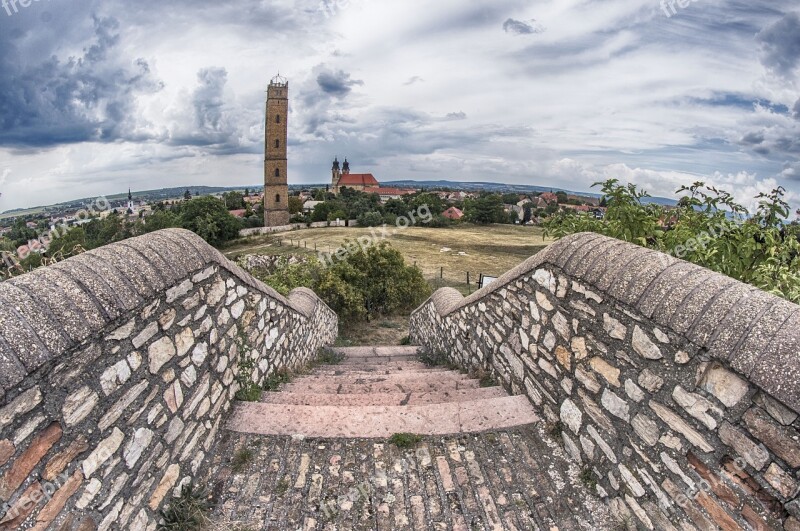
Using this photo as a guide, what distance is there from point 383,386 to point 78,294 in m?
3.24

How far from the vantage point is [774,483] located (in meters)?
1.67

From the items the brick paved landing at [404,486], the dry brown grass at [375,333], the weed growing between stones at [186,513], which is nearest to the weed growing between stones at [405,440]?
the brick paved landing at [404,486]

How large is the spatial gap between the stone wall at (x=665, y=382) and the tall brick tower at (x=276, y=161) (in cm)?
4793

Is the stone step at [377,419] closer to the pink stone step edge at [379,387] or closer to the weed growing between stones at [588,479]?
the weed growing between stones at [588,479]

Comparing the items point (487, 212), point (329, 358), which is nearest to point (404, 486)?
point (329, 358)

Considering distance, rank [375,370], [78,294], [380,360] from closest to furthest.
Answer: [78,294], [375,370], [380,360]

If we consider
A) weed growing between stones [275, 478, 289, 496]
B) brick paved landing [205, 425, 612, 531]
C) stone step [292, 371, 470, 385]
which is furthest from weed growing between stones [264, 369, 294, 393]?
weed growing between stones [275, 478, 289, 496]

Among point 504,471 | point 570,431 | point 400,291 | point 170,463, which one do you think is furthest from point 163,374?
point 400,291

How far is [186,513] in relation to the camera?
2.37 m

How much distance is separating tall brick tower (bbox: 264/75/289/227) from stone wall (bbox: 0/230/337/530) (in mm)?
47429

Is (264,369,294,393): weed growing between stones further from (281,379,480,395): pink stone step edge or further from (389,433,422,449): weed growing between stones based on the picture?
(389,433,422,449): weed growing between stones

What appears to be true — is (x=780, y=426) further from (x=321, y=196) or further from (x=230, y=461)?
(x=321, y=196)

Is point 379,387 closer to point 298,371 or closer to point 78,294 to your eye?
point 298,371

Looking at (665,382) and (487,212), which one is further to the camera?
(487,212)
